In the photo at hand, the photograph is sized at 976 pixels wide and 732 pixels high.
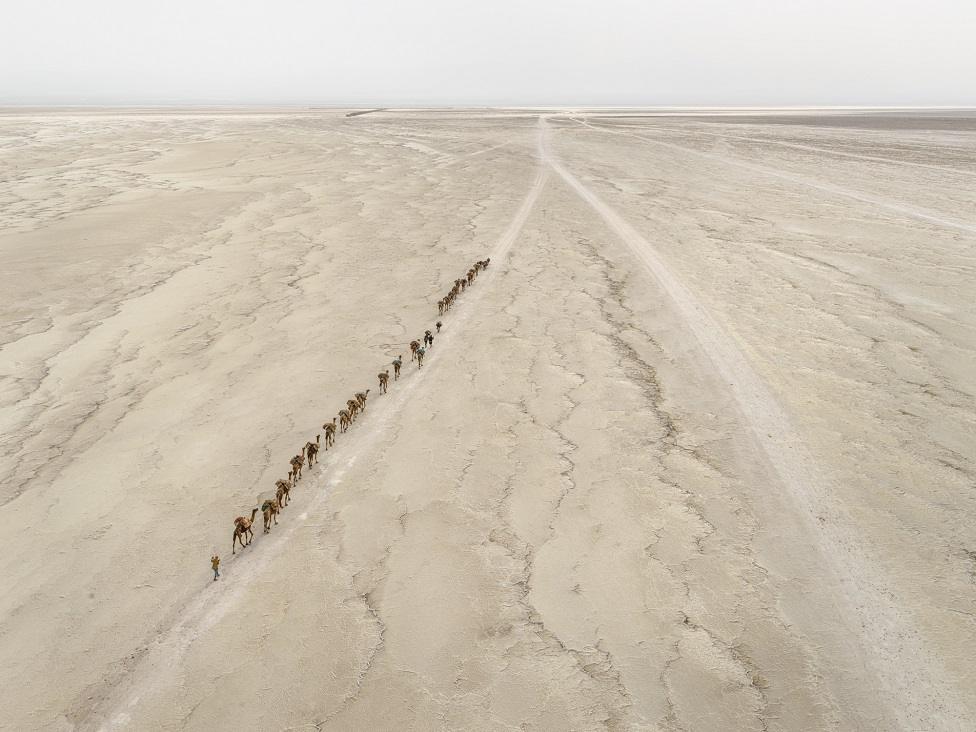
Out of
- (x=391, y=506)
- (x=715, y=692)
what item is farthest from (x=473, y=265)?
(x=715, y=692)

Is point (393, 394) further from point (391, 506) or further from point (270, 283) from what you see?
point (270, 283)

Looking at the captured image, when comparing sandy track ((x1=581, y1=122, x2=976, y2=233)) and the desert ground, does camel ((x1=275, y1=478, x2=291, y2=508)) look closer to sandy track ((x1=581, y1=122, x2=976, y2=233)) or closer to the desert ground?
the desert ground

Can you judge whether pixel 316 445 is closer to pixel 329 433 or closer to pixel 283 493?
pixel 329 433

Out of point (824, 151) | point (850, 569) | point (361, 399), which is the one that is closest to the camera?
point (850, 569)

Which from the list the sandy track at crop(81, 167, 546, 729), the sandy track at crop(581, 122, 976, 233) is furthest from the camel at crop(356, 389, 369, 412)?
the sandy track at crop(581, 122, 976, 233)

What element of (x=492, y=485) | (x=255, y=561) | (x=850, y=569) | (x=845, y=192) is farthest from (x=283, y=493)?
(x=845, y=192)

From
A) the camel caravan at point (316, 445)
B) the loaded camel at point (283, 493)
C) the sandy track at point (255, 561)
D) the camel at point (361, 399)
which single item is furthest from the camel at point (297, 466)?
the camel at point (361, 399)
